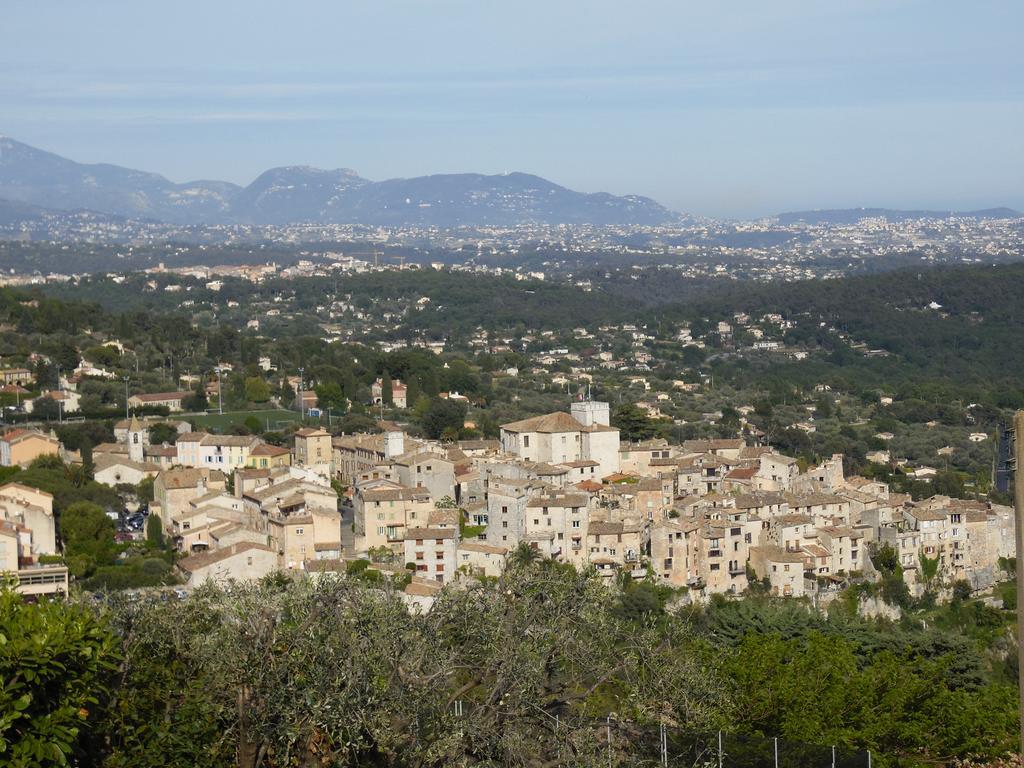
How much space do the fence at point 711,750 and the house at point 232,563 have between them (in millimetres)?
11589

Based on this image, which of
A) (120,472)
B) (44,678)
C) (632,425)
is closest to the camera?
(44,678)

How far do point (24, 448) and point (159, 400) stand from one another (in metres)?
8.92

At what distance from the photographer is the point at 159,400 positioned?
131 ft

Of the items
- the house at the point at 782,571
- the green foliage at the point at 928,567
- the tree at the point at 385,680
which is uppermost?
the tree at the point at 385,680

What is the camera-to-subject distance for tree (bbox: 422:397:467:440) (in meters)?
35.7

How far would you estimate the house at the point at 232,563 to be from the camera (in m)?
22.3

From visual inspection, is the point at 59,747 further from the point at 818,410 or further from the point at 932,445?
the point at 818,410

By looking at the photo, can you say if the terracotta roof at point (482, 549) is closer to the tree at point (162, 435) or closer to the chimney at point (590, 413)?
the chimney at point (590, 413)

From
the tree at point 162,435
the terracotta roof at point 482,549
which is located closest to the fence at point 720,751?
the terracotta roof at point 482,549

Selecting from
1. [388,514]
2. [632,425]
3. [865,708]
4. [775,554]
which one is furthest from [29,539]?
[865,708]

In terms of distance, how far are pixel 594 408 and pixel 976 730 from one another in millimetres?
17599

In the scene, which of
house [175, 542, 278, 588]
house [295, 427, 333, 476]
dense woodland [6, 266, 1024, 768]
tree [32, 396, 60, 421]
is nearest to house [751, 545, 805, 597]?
dense woodland [6, 266, 1024, 768]

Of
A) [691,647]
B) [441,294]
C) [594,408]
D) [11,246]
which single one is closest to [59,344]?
[594,408]

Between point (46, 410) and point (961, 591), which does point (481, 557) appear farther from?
point (46, 410)
